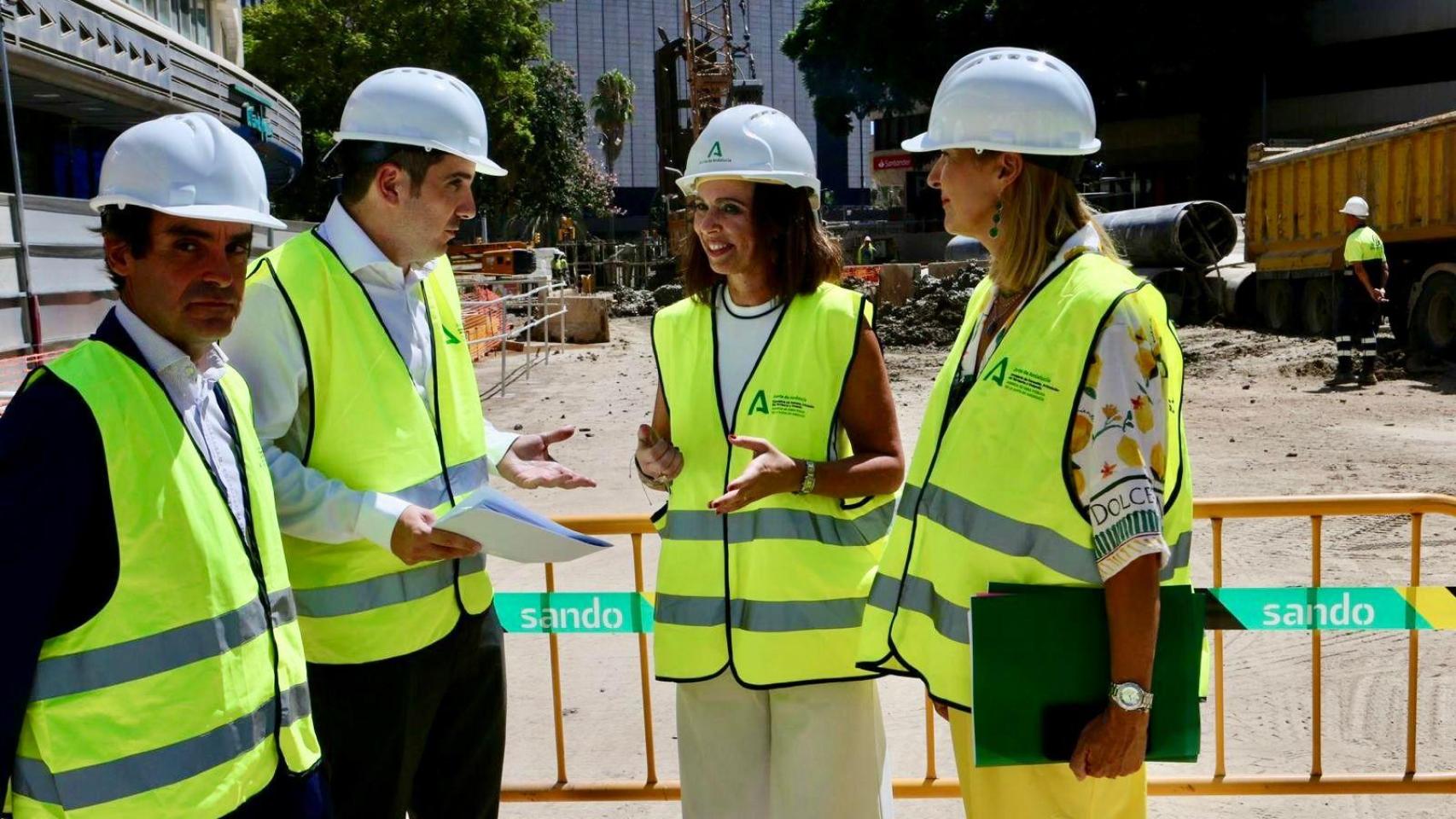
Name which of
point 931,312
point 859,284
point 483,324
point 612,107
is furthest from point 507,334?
point 612,107

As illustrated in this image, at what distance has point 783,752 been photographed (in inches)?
113

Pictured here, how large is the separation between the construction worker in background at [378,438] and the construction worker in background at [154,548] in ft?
0.96

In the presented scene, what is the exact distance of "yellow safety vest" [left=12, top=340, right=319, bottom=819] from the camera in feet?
6.07

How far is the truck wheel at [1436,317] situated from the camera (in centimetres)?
1581

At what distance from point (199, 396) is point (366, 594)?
0.65 m

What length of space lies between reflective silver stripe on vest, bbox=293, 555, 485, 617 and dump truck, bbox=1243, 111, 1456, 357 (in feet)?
53.2

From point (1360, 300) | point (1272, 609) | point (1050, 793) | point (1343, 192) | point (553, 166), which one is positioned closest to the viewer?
point (1050, 793)

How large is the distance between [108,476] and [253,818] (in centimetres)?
64

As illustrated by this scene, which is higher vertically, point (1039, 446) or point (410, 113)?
point (410, 113)

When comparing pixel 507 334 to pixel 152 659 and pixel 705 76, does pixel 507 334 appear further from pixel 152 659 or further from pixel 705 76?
pixel 705 76

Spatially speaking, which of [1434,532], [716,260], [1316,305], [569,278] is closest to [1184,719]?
[716,260]

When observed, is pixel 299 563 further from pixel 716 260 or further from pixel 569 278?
pixel 569 278

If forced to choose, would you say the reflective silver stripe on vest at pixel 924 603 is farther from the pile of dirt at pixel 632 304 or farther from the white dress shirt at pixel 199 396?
the pile of dirt at pixel 632 304

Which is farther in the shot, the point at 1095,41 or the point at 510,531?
the point at 1095,41
